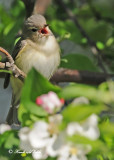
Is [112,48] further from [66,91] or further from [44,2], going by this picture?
[66,91]

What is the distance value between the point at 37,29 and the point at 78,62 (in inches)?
16.9

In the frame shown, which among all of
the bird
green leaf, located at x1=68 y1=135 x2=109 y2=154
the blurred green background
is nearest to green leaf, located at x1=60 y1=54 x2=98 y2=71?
the blurred green background

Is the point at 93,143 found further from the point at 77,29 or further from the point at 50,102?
the point at 77,29

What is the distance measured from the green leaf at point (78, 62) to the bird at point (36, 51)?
0.60 ft

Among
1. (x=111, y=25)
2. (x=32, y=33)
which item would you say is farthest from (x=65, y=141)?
(x=111, y=25)

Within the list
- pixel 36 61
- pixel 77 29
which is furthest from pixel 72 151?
pixel 77 29

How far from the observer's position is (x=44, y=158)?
133 cm

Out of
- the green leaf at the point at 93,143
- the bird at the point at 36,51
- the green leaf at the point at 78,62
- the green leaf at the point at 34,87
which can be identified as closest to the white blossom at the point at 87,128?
the green leaf at the point at 93,143

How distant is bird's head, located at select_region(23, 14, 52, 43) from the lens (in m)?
2.62

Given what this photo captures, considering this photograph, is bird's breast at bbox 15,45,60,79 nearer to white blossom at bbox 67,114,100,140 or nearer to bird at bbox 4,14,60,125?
bird at bbox 4,14,60,125

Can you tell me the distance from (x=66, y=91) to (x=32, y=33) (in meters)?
1.53

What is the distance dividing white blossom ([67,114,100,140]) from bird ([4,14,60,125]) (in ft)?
4.37

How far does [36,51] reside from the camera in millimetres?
2645

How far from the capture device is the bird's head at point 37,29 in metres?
2.62
